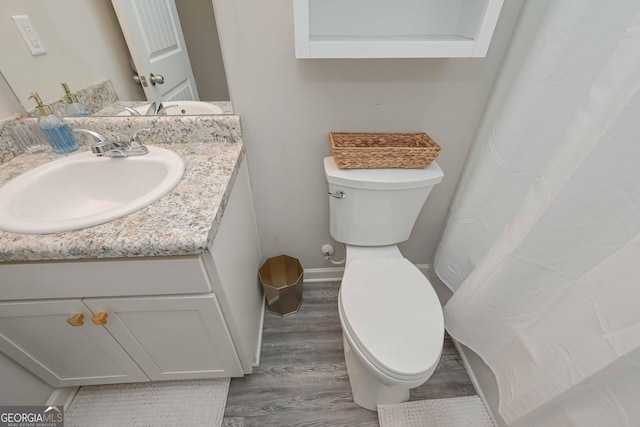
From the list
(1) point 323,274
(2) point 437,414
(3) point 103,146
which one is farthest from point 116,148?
(2) point 437,414

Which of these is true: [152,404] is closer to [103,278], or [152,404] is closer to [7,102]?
[103,278]

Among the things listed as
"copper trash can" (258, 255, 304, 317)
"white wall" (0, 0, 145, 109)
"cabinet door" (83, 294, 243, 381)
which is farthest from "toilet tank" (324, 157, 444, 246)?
"white wall" (0, 0, 145, 109)

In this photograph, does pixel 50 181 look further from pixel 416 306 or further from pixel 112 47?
pixel 416 306

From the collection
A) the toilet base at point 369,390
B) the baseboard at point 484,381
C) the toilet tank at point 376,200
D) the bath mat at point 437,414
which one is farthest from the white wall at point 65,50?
the baseboard at point 484,381

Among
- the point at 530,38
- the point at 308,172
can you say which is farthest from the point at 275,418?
the point at 530,38

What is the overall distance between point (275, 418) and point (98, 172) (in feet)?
3.63

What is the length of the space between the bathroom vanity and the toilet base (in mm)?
422

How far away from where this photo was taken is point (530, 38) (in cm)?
80

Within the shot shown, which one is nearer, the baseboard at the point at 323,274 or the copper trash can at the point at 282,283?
the copper trash can at the point at 282,283

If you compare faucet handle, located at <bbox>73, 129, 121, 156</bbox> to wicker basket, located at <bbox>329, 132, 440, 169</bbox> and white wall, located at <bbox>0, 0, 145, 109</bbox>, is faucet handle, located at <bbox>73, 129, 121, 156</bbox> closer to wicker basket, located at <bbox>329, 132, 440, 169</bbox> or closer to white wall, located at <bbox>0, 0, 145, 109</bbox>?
white wall, located at <bbox>0, 0, 145, 109</bbox>

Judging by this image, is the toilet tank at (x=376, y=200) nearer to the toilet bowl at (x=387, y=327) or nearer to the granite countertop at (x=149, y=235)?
the toilet bowl at (x=387, y=327)

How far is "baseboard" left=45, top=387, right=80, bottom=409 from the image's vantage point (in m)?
1.02

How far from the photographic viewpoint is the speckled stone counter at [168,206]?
0.57m

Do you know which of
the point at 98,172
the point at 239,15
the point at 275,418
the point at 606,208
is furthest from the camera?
the point at 275,418
